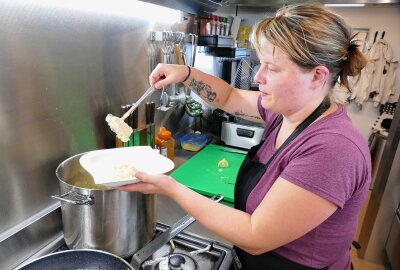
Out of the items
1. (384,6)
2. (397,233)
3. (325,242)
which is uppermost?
(384,6)

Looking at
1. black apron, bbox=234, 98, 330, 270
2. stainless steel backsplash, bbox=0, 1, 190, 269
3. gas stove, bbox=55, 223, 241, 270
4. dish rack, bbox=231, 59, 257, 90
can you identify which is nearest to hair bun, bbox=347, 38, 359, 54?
black apron, bbox=234, 98, 330, 270

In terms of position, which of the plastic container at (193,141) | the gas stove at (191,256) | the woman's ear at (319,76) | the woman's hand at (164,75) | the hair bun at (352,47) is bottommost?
the gas stove at (191,256)

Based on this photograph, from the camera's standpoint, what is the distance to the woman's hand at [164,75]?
3.20ft

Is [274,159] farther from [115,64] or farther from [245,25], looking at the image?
[245,25]

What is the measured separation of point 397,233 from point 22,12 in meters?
2.09

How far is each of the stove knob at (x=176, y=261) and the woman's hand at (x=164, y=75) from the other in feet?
1.78

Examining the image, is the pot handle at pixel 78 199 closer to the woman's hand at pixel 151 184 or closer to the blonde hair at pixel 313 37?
the woman's hand at pixel 151 184

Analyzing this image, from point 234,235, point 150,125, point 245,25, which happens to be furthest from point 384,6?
Answer: point 234,235

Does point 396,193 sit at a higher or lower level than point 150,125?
lower

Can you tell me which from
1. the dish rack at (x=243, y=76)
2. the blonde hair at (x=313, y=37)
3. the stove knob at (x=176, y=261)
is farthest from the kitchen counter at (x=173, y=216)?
the dish rack at (x=243, y=76)

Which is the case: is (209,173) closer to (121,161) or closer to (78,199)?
(121,161)

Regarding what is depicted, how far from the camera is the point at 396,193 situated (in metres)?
1.73

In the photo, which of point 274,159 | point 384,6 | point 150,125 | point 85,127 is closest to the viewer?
point 274,159

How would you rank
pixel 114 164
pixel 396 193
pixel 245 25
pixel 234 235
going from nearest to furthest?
1. pixel 234 235
2. pixel 114 164
3. pixel 396 193
4. pixel 245 25
